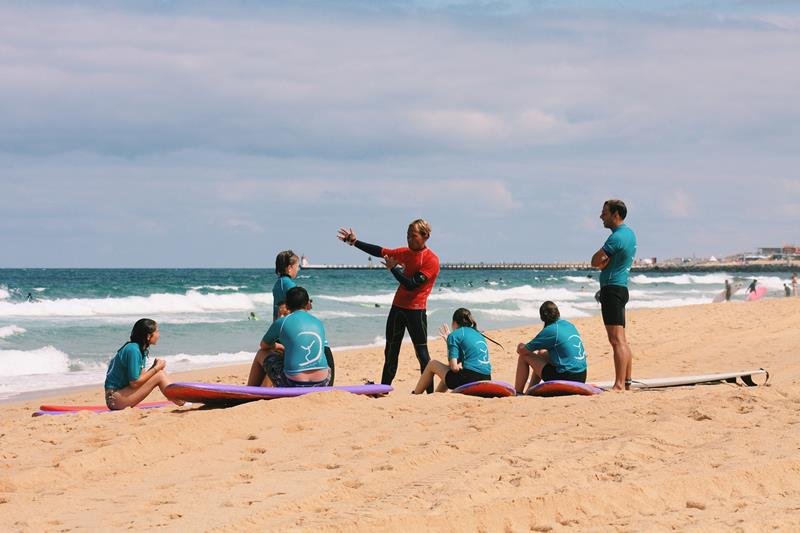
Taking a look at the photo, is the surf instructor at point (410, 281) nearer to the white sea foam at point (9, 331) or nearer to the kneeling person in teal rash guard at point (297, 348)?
the kneeling person in teal rash guard at point (297, 348)

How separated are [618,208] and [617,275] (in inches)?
26.1

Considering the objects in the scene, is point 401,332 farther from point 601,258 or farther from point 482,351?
point 601,258

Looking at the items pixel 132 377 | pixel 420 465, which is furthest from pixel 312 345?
pixel 420 465

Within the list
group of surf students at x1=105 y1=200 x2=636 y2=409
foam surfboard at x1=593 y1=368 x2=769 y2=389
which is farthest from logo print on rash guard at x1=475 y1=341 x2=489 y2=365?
foam surfboard at x1=593 y1=368 x2=769 y2=389

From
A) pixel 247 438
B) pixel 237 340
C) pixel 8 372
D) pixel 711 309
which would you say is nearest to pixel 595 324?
pixel 711 309

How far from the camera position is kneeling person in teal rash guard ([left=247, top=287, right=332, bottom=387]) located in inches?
301

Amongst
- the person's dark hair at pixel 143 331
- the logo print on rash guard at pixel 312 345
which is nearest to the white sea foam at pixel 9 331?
the person's dark hair at pixel 143 331

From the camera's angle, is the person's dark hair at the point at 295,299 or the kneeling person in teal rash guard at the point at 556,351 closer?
the person's dark hair at the point at 295,299

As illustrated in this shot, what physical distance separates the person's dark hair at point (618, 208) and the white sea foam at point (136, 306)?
3350 centimetres

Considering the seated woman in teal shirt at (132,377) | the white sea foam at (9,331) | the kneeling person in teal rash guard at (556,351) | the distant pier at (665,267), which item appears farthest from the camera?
the distant pier at (665,267)

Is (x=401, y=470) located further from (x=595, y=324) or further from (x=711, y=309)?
(x=711, y=309)

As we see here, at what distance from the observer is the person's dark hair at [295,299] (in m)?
7.79

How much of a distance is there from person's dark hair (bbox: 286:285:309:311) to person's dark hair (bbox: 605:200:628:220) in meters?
3.06

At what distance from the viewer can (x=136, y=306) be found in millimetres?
43094
